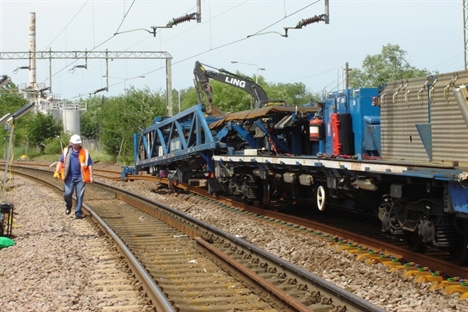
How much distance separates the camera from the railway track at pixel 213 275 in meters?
7.04

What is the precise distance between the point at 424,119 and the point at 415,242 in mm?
1841

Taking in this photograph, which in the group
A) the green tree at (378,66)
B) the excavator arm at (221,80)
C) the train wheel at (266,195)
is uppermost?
the green tree at (378,66)

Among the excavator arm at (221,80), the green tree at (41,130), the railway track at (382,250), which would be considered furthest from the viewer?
the green tree at (41,130)

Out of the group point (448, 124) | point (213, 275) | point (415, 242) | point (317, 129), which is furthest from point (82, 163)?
point (448, 124)

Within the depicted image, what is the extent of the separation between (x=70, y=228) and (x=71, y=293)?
616 centimetres

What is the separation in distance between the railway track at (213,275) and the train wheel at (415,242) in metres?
2.25

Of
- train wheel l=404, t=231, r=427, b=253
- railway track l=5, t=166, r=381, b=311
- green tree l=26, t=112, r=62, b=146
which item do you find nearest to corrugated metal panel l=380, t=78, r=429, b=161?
train wheel l=404, t=231, r=427, b=253

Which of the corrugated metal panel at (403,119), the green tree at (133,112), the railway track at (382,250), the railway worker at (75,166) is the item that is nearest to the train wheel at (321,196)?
the railway track at (382,250)

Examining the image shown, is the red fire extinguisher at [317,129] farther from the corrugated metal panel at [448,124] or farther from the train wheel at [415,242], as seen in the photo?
the corrugated metal panel at [448,124]

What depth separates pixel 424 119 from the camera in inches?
363

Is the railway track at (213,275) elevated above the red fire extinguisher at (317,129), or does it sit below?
below

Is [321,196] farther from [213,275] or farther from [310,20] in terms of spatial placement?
[310,20]

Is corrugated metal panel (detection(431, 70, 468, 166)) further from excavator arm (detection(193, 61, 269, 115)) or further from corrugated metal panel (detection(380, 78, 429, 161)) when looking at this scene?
excavator arm (detection(193, 61, 269, 115))

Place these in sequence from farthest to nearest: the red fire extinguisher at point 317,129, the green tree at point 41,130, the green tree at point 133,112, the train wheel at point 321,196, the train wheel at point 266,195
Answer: the green tree at point 41,130 → the green tree at point 133,112 → the train wheel at point 266,195 → the red fire extinguisher at point 317,129 → the train wheel at point 321,196
